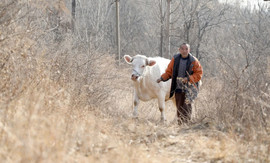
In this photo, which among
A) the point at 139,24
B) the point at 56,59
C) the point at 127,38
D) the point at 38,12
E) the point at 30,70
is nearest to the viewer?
the point at 30,70

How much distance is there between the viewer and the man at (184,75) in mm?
8703

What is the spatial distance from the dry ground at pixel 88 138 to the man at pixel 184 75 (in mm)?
831

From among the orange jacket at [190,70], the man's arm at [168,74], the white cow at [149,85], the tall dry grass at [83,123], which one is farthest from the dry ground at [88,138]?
the white cow at [149,85]

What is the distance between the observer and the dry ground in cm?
304

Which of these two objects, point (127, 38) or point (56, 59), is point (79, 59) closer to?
point (56, 59)

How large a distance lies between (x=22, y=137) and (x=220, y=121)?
463cm

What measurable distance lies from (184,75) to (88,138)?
5.37 m

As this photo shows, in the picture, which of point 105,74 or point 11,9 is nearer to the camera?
point 11,9

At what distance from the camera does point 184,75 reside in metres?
8.95

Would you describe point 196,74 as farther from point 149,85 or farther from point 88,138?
point 88,138

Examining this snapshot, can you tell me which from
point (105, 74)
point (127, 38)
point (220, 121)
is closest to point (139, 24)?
point (127, 38)

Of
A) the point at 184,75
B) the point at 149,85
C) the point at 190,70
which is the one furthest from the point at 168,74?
the point at 149,85

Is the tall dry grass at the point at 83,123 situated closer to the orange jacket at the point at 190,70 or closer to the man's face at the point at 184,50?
the orange jacket at the point at 190,70

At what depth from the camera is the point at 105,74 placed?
9.83 meters
